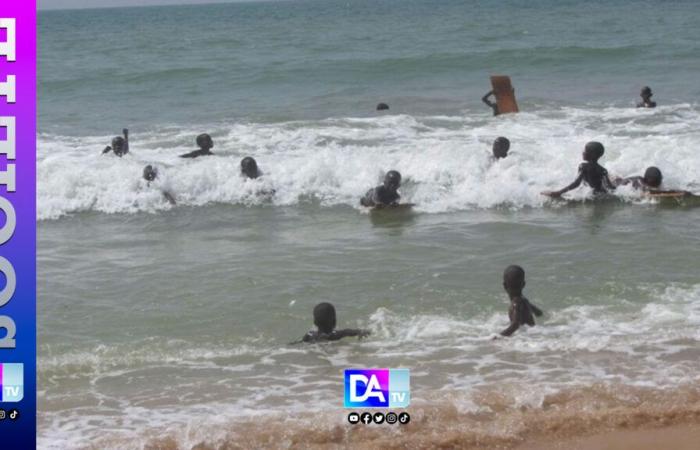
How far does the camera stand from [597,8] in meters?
56.3

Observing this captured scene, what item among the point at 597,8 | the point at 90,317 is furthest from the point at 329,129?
the point at 597,8

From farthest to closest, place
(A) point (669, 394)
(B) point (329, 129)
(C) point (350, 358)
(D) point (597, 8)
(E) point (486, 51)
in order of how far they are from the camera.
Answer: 1. (D) point (597, 8)
2. (E) point (486, 51)
3. (B) point (329, 129)
4. (C) point (350, 358)
5. (A) point (669, 394)

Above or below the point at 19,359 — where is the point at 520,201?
above

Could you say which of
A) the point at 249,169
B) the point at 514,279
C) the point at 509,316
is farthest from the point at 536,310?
the point at 249,169

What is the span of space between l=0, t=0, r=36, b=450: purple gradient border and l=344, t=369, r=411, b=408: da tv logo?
2085mm

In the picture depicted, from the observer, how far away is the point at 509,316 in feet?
26.6

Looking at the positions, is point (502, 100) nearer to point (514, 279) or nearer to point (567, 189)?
point (567, 189)

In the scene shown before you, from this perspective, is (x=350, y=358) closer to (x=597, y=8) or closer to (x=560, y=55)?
(x=560, y=55)

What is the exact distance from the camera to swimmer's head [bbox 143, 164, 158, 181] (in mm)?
13898

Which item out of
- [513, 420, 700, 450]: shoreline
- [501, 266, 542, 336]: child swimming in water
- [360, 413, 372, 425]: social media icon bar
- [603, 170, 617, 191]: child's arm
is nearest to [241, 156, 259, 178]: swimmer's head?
[603, 170, 617, 191]: child's arm

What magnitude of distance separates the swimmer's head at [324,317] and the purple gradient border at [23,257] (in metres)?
2.17

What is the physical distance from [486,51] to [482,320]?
25084 mm

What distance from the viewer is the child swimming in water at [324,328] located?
792cm

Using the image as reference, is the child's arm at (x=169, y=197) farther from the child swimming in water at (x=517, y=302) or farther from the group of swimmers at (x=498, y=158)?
the child swimming in water at (x=517, y=302)
